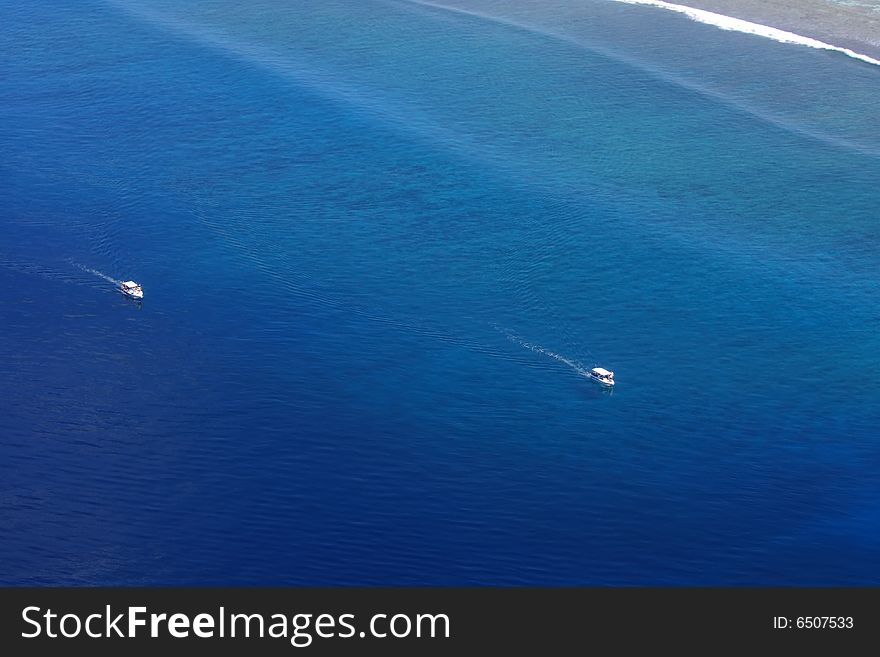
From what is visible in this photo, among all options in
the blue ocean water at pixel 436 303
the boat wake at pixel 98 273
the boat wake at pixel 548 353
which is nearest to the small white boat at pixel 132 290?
the blue ocean water at pixel 436 303

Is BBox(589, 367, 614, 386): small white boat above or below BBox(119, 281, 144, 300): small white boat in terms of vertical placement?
below

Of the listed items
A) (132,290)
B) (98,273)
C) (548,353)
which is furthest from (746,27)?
(132,290)

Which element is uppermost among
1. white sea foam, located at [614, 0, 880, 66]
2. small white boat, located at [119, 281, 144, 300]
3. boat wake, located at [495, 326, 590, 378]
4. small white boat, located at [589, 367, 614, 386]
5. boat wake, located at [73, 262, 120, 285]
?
white sea foam, located at [614, 0, 880, 66]

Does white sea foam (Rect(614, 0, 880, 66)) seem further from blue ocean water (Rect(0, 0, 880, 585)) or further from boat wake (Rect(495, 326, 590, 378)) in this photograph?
boat wake (Rect(495, 326, 590, 378))

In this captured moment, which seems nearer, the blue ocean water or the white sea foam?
the blue ocean water

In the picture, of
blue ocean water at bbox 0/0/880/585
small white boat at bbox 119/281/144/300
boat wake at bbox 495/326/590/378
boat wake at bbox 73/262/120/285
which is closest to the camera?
blue ocean water at bbox 0/0/880/585

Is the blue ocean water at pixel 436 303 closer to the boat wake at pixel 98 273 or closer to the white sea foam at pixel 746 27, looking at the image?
the boat wake at pixel 98 273

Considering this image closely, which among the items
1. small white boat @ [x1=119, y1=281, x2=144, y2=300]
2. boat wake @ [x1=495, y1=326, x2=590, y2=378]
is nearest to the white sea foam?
boat wake @ [x1=495, y1=326, x2=590, y2=378]

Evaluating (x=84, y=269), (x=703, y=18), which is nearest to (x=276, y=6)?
(x=703, y=18)
